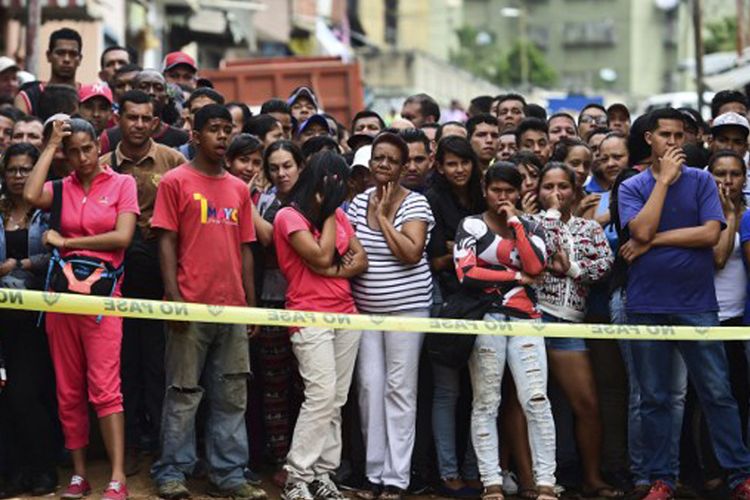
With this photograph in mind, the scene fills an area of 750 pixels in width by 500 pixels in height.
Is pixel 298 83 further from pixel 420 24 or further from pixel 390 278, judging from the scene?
pixel 420 24

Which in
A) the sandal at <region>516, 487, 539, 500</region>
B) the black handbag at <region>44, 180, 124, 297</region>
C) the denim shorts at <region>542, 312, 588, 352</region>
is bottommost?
the sandal at <region>516, 487, 539, 500</region>

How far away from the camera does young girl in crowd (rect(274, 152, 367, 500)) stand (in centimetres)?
907

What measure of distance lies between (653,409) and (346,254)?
2055 millimetres

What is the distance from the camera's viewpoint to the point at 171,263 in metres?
8.89

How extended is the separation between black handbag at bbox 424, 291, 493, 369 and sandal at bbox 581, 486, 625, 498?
1199 millimetres

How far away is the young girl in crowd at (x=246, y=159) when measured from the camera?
A: 9.72 metres

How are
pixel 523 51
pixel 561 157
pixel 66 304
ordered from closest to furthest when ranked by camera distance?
pixel 66 304
pixel 561 157
pixel 523 51

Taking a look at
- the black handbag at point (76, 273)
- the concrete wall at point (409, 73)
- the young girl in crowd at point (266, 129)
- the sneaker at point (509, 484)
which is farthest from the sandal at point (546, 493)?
the concrete wall at point (409, 73)

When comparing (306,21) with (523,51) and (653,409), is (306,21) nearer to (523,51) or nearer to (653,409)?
(523,51)

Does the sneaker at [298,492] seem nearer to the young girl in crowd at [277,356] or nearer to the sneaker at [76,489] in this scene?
the young girl in crowd at [277,356]

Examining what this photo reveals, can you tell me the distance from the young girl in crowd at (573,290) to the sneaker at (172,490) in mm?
2396

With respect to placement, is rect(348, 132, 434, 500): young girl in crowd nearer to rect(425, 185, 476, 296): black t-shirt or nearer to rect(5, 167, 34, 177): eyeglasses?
rect(425, 185, 476, 296): black t-shirt

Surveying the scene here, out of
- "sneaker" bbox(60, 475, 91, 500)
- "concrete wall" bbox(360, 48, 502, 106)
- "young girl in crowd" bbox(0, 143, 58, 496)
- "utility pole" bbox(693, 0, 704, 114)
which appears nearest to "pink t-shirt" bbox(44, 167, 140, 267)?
"young girl in crowd" bbox(0, 143, 58, 496)

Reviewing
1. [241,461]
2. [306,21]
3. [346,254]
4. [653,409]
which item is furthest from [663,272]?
[306,21]
